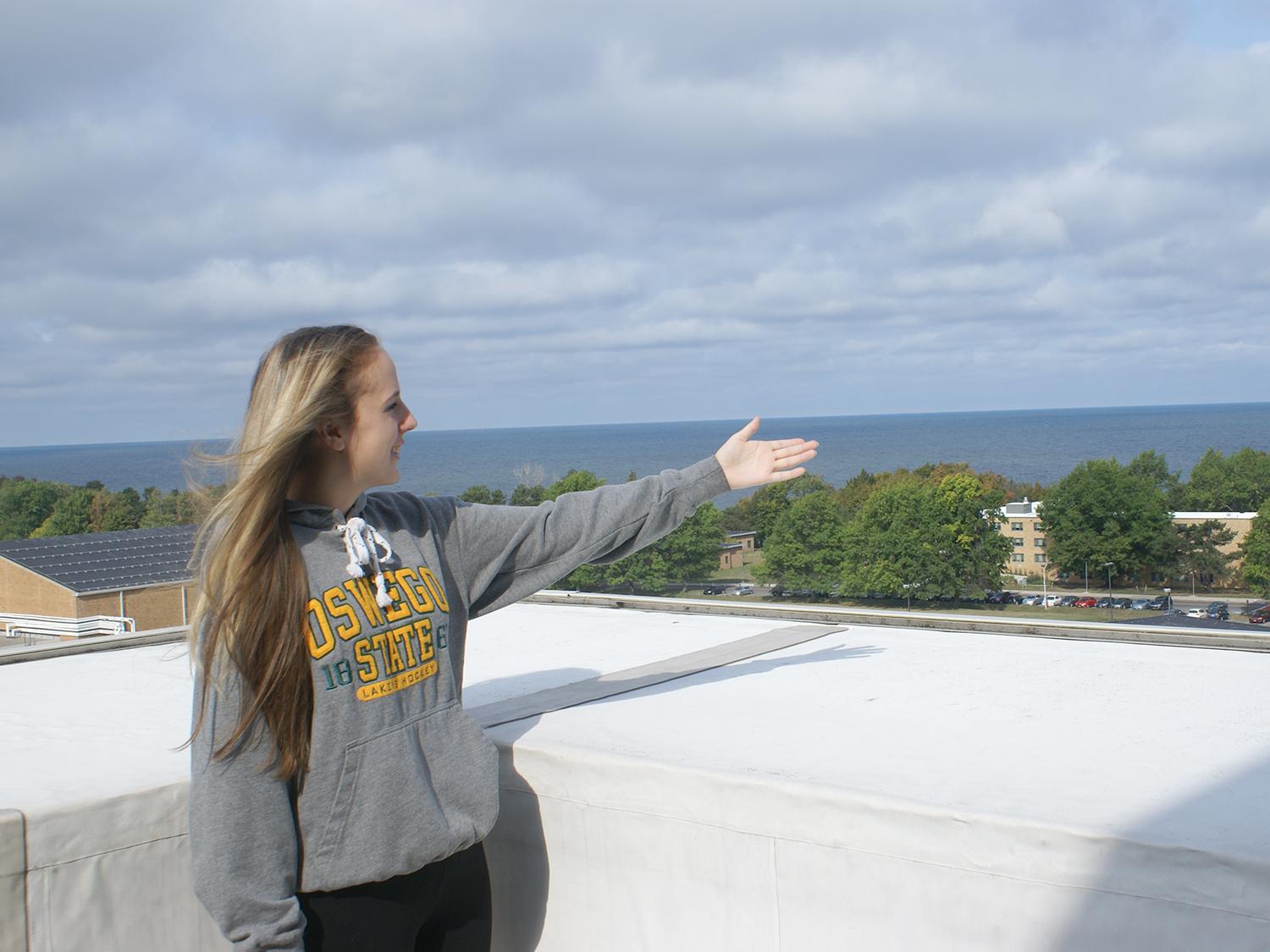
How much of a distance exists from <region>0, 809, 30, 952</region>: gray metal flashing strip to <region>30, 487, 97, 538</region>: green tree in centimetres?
4186

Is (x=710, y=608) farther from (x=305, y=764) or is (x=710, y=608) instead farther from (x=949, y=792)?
(x=305, y=764)

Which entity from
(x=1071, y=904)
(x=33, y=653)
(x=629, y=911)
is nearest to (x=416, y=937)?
(x=629, y=911)

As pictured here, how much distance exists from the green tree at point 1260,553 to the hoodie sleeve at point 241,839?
47.2m

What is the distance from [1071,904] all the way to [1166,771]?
629mm

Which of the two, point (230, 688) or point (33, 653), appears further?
point (33, 653)

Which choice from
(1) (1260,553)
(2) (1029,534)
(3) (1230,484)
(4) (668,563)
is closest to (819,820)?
(4) (668,563)

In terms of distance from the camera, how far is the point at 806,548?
44500 mm

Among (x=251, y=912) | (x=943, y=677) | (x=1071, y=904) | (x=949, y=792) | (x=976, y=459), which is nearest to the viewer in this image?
(x=251, y=912)

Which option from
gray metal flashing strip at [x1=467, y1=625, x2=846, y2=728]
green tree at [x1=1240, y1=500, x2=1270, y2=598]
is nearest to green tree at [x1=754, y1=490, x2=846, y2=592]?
green tree at [x1=1240, y1=500, x2=1270, y2=598]

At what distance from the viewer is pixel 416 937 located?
5.99 feet

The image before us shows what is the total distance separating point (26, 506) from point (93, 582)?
30832 mm

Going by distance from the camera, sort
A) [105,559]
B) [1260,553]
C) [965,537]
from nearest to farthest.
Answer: [105,559]
[1260,553]
[965,537]

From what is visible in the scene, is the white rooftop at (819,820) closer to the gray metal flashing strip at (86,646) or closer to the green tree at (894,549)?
the gray metal flashing strip at (86,646)

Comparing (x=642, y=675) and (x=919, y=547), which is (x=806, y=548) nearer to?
(x=919, y=547)
